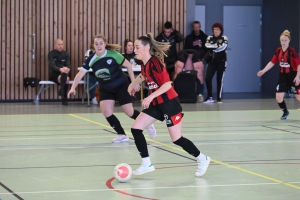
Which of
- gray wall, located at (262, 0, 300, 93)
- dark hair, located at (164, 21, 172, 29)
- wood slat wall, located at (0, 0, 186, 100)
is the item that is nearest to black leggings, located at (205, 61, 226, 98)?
dark hair, located at (164, 21, 172, 29)

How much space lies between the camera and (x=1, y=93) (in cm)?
1820

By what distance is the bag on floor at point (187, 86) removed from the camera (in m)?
17.8

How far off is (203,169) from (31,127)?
586 centimetres

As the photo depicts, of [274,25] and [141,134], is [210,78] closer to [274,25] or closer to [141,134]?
[274,25]

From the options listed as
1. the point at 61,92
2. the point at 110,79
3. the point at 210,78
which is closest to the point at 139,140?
the point at 110,79

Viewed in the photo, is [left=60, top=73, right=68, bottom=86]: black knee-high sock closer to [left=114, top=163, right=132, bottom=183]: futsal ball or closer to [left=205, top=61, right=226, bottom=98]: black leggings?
[left=205, top=61, right=226, bottom=98]: black leggings

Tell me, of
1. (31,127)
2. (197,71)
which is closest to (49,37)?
(197,71)

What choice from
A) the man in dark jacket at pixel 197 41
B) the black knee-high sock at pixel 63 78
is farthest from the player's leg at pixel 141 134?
the man in dark jacket at pixel 197 41

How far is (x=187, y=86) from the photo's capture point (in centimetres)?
1783

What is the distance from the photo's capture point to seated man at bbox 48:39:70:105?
17.3 metres

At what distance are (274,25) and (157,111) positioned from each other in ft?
53.9

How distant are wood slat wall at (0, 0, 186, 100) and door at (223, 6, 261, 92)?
4.63 m

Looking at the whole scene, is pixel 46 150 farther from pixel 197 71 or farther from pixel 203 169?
pixel 197 71

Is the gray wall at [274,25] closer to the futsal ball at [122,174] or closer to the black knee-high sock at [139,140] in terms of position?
the black knee-high sock at [139,140]
